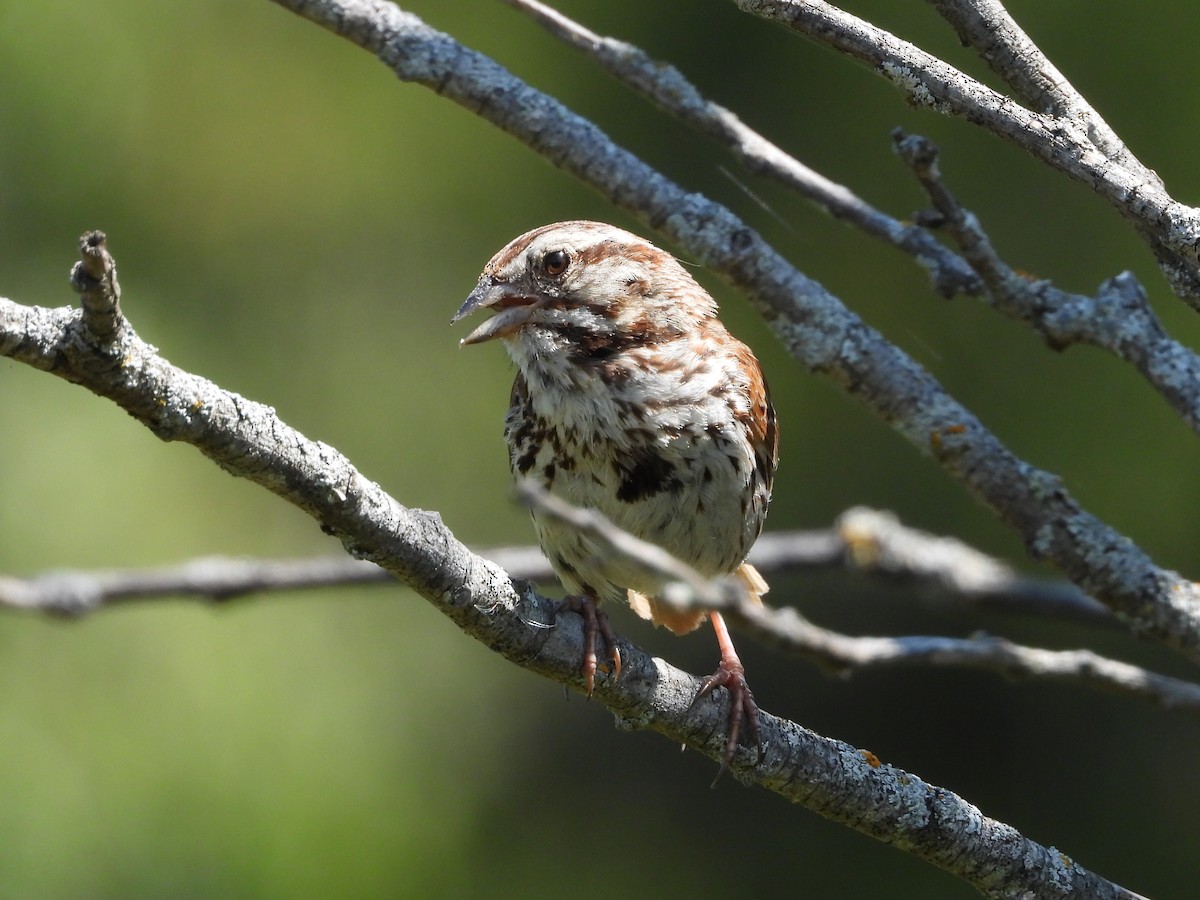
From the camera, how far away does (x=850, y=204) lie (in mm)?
3086

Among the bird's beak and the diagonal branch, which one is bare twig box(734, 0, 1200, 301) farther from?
the bird's beak

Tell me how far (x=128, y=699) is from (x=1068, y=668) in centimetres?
356

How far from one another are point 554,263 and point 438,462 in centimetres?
308

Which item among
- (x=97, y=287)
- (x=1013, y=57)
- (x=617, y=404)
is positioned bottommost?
(x=97, y=287)

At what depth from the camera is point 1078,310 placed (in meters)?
2.85

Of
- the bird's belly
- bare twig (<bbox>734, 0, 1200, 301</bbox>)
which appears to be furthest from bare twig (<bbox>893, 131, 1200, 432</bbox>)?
the bird's belly

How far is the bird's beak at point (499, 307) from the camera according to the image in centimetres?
294

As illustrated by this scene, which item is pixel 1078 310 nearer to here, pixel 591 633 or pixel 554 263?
pixel 554 263

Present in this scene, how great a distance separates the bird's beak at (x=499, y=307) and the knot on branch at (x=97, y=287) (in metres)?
1.38

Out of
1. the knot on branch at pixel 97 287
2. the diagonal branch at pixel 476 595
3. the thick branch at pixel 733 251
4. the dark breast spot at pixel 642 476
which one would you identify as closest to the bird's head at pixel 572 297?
the thick branch at pixel 733 251

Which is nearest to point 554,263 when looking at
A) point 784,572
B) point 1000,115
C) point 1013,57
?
point 1013,57

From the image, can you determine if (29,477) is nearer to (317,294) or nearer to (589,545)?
(317,294)

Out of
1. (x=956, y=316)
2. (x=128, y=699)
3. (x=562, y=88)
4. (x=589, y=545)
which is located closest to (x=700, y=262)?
(x=589, y=545)

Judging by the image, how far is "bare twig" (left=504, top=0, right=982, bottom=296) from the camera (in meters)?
3.03
